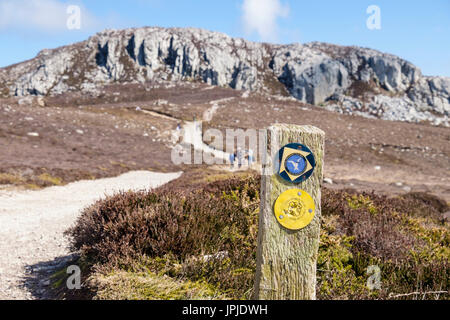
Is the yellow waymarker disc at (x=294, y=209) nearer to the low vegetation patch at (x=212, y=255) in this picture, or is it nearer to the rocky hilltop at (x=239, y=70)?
the low vegetation patch at (x=212, y=255)

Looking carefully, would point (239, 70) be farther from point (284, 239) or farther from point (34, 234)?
point (284, 239)

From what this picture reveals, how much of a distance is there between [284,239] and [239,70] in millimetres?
144196

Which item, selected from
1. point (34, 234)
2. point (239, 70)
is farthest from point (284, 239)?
point (239, 70)

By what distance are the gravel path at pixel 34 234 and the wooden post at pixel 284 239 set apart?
11.3ft

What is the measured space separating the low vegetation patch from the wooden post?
0.69m

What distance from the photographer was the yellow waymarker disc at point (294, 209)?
2590mm

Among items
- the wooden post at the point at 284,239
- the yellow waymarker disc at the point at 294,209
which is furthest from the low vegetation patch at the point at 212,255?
the yellow waymarker disc at the point at 294,209

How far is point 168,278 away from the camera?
3410 mm

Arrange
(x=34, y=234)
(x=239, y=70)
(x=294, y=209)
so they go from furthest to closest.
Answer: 1. (x=239, y=70)
2. (x=34, y=234)
3. (x=294, y=209)

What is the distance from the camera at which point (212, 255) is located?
3.91m

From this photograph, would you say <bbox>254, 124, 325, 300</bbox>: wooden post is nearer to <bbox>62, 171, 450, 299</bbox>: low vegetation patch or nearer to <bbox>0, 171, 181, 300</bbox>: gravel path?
<bbox>62, 171, 450, 299</bbox>: low vegetation patch

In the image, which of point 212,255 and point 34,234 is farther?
point 34,234

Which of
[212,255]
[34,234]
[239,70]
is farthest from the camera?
[239,70]
